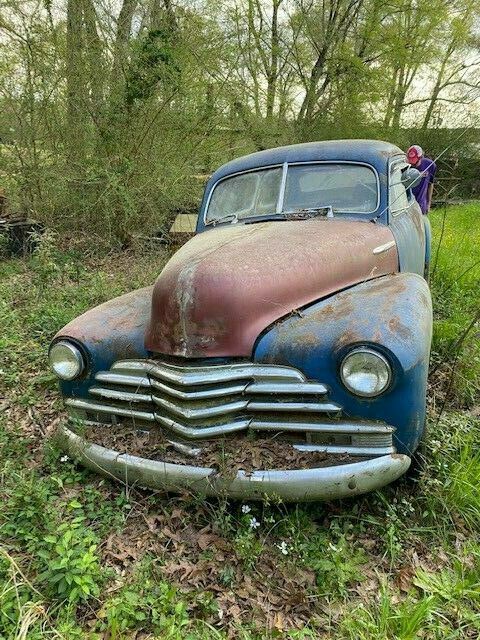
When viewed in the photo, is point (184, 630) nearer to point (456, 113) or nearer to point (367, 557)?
point (367, 557)

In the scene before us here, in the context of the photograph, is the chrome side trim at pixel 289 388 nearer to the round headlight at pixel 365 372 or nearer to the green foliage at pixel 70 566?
the round headlight at pixel 365 372

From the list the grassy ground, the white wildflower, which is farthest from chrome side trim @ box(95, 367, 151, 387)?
the white wildflower

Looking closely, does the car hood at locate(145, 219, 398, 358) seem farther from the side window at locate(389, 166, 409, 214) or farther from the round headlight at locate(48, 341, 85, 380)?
the side window at locate(389, 166, 409, 214)

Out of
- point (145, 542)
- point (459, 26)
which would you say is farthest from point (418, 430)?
point (459, 26)

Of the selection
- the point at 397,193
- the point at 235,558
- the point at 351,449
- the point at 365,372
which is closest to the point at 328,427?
the point at 351,449

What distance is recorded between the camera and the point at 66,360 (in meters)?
2.69

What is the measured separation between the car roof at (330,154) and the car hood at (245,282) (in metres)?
0.77

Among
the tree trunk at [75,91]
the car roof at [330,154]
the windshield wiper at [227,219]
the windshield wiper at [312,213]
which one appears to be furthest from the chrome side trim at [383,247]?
the tree trunk at [75,91]

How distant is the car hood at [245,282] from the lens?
2383 millimetres

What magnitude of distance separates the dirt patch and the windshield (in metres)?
1.81

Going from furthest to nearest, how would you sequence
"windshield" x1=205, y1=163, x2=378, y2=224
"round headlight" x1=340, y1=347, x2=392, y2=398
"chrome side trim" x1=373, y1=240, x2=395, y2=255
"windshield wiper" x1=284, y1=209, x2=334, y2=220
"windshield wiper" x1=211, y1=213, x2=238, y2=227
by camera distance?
1. "windshield wiper" x1=211, y1=213, x2=238, y2=227
2. "windshield" x1=205, y1=163, x2=378, y2=224
3. "windshield wiper" x1=284, y1=209, x2=334, y2=220
4. "chrome side trim" x1=373, y1=240, x2=395, y2=255
5. "round headlight" x1=340, y1=347, x2=392, y2=398

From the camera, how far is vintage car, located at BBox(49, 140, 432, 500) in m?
2.20

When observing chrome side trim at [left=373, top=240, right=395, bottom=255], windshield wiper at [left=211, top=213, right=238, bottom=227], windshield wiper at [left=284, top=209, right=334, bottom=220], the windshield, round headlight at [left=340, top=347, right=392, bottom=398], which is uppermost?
the windshield

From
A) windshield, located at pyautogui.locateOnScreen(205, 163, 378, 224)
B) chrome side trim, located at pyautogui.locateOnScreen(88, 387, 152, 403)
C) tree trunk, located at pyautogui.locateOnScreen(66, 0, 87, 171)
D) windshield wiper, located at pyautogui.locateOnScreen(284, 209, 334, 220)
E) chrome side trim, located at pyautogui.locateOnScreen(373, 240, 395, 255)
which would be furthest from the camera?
tree trunk, located at pyautogui.locateOnScreen(66, 0, 87, 171)
